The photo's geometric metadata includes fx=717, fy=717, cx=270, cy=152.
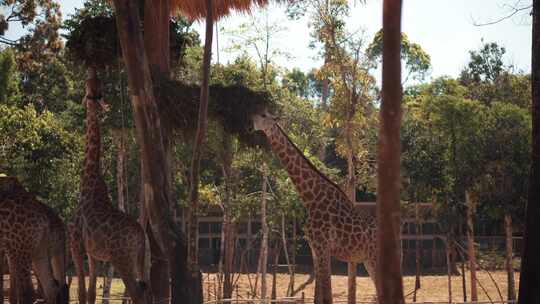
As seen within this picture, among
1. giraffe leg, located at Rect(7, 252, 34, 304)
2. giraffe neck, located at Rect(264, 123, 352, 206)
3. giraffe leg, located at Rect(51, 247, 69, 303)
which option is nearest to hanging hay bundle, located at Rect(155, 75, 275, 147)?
giraffe neck, located at Rect(264, 123, 352, 206)

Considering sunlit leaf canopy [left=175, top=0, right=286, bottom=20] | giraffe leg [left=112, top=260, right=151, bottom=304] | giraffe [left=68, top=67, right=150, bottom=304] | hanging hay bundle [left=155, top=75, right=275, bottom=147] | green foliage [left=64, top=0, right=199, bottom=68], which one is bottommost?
giraffe leg [left=112, top=260, right=151, bottom=304]

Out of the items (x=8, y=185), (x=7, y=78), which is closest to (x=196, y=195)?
(x=8, y=185)

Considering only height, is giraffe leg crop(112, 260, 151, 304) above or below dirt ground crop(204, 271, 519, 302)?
above

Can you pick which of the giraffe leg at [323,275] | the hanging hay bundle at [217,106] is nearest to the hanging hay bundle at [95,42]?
the hanging hay bundle at [217,106]

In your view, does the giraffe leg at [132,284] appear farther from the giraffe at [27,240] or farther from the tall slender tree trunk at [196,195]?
the giraffe at [27,240]

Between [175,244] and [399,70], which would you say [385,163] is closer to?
[399,70]

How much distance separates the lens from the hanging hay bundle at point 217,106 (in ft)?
39.5

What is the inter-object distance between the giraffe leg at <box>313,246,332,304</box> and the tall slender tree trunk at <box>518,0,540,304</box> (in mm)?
3383

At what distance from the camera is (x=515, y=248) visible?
90.4ft

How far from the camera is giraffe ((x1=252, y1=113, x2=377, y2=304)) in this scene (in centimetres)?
1040

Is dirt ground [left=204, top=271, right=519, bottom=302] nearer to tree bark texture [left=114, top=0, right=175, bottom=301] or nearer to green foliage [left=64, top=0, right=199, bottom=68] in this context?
green foliage [left=64, top=0, right=199, bottom=68]

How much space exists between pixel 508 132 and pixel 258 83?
6.56m

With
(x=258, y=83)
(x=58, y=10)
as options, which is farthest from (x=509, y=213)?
(x=58, y=10)

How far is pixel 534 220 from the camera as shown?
744cm
